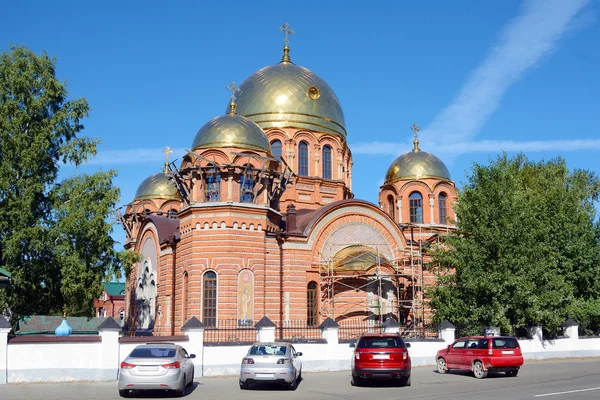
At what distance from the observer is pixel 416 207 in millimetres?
36250

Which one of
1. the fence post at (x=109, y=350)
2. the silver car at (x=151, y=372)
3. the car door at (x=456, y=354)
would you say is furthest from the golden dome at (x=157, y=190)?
the silver car at (x=151, y=372)

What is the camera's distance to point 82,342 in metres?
16.4

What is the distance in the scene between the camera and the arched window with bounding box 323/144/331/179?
113 ft

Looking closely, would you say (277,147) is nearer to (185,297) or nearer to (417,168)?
(417,168)

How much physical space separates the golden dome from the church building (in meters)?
7.02

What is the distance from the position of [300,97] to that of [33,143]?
1534 centimetres

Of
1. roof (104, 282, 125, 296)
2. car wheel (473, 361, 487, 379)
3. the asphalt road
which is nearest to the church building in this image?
the asphalt road

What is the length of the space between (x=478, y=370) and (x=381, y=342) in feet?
11.9

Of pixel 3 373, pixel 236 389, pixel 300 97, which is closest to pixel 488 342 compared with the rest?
pixel 236 389

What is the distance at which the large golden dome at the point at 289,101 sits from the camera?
34.1 metres

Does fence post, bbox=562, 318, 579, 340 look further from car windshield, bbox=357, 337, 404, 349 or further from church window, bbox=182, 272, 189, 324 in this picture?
church window, bbox=182, 272, 189, 324

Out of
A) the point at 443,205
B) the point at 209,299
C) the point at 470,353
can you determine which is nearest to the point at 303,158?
the point at 443,205

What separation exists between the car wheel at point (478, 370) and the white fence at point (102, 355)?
13.7ft

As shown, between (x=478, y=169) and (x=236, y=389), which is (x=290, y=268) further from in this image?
(x=236, y=389)
